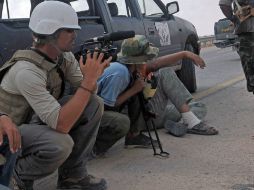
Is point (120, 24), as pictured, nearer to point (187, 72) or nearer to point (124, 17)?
point (124, 17)

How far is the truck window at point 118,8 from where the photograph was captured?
549 cm

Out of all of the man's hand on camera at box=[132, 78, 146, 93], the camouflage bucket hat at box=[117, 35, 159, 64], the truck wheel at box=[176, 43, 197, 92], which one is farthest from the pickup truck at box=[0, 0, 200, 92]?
the man's hand on camera at box=[132, 78, 146, 93]

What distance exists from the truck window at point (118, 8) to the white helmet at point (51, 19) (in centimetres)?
227

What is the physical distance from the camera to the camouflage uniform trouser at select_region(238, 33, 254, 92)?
542 centimetres

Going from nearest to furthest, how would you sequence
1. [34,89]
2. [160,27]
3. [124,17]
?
[34,89] → [124,17] → [160,27]

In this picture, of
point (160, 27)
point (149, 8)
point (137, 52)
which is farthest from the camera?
point (149, 8)

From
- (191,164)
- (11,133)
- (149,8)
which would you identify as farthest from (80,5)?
(11,133)

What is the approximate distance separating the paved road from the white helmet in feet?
3.93

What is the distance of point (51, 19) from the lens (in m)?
3.15

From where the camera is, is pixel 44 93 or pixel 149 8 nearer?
pixel 44 93

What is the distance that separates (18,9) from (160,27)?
255cm

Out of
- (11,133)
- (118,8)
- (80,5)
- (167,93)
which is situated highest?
(80,5)

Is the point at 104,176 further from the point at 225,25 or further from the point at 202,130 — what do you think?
the point at 225,25

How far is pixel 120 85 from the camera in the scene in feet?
13.6
